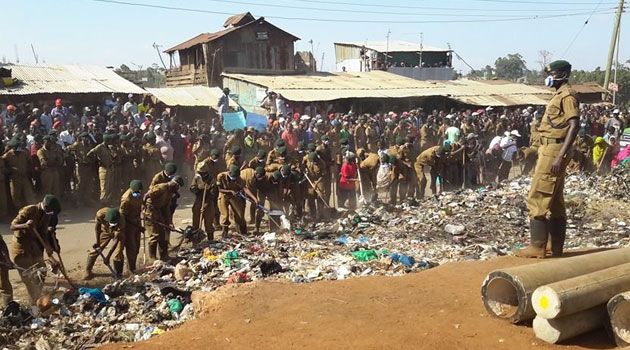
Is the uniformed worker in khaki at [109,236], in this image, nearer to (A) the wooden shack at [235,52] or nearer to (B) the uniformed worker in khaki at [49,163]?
(B) the uniformed worker in khaki at [49,163]

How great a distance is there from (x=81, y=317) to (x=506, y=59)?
74.4m

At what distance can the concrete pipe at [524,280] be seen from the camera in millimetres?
4109

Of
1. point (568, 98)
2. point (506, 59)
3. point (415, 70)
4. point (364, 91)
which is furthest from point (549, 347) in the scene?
point (506, 59)

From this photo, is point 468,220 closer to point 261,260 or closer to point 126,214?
point 261,260

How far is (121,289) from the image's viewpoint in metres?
7.44

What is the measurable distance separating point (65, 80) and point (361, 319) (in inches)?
754

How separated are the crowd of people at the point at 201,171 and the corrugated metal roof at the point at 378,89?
5.27 m

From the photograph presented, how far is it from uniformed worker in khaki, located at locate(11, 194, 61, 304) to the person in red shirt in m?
6.17

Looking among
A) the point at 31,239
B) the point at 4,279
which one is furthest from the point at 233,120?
the point at 4,279

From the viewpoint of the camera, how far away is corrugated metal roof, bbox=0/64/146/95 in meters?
19.1

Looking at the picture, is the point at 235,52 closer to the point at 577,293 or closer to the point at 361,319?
the point at 361,319

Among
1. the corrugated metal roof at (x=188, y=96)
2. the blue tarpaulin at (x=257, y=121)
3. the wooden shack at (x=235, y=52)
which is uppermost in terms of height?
the wooden shack at (x=235, y=52)

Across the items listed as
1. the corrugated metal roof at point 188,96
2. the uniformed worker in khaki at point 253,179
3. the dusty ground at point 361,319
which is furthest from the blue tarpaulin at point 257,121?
the dusty ground at point 361,319

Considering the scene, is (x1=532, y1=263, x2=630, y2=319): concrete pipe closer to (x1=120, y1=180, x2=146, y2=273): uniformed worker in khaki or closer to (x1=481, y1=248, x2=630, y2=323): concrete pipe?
(x1=481, y1=248, x2=630, y2=323): concrete pipe
